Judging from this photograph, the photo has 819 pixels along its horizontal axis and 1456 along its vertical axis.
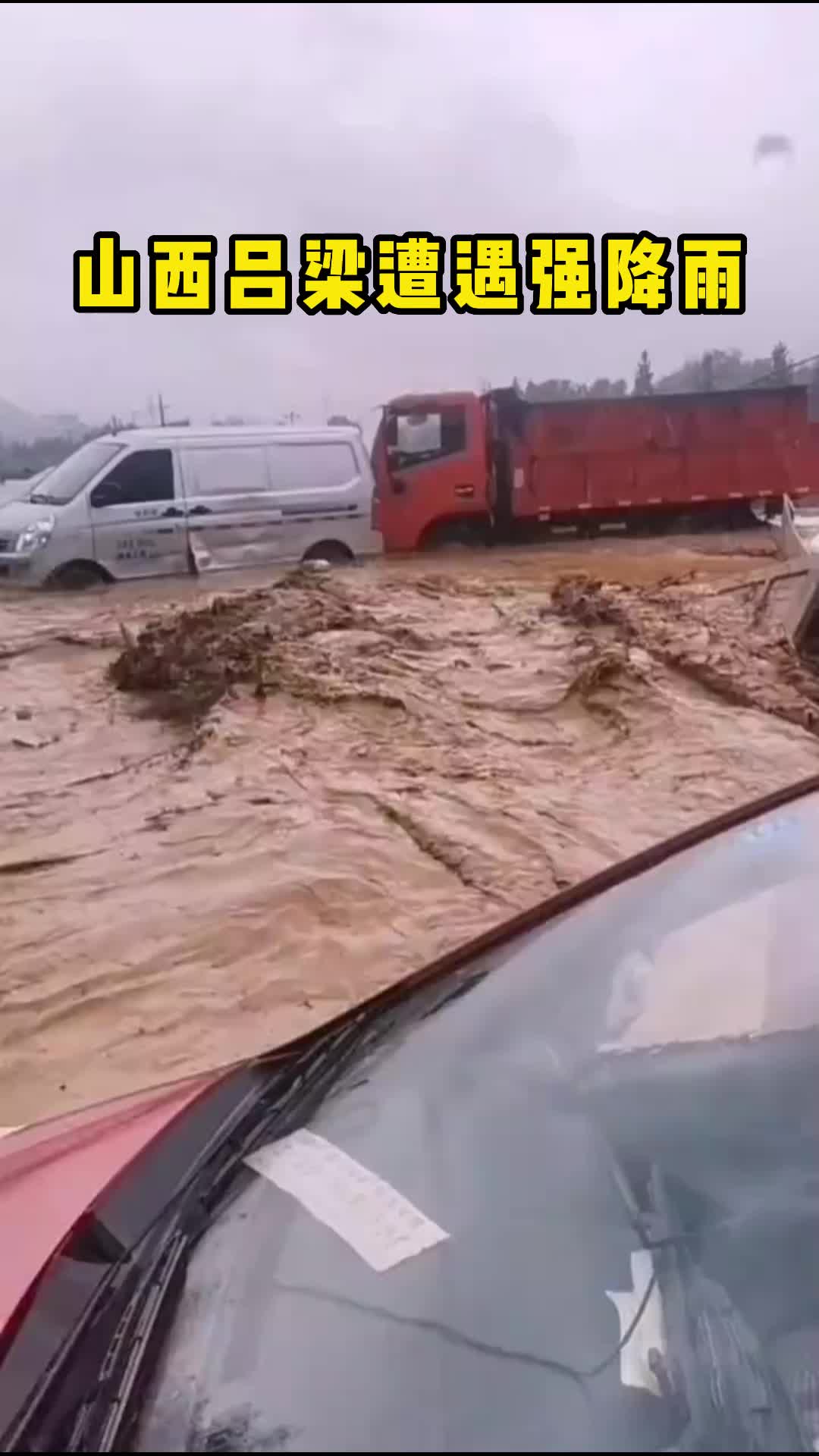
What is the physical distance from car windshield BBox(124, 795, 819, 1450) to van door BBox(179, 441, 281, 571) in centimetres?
1039

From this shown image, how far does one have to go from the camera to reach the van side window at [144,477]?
1153cm

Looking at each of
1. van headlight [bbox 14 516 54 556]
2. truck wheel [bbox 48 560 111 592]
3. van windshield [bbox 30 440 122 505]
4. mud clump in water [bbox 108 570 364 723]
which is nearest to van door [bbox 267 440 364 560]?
van windshield [bbox 30 440 122 505]

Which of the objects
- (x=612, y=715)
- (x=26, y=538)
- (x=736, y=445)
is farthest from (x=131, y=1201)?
(x=736, y=445)

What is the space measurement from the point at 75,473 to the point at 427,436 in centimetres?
407

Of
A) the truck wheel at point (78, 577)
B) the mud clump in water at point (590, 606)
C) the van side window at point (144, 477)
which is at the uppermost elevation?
the van side window at point (144, 477)

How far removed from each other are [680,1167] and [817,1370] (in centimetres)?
21

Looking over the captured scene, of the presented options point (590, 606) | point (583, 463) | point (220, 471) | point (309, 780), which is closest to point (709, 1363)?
point (309, 780)

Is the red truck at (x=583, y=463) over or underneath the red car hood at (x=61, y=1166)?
over

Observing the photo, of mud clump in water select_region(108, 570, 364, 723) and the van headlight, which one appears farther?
the van headlight

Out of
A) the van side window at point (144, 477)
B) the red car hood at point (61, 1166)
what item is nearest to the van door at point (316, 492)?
the van side window at point (144, 477)

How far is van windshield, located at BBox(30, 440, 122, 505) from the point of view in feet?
37.8

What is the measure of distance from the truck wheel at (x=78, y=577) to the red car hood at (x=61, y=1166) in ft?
33.0

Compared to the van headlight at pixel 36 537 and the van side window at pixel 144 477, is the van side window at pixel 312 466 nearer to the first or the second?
the van side window at pixel 144 477

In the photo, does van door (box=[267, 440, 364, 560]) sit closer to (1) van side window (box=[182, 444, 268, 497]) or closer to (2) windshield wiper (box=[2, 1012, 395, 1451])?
(1) van side window (box=[182, 444, 268, 497])
